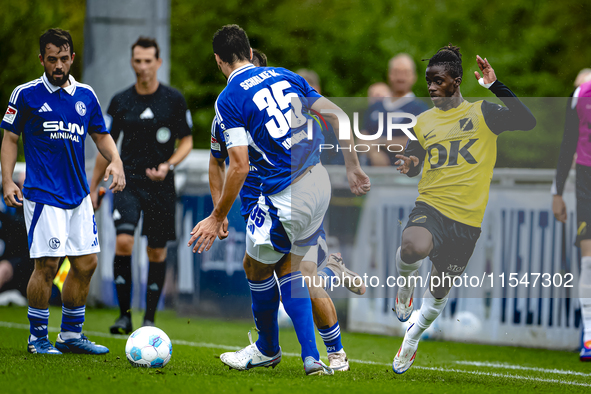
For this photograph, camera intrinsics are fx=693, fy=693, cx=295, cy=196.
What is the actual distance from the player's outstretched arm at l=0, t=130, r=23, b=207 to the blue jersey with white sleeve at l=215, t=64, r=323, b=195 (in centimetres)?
168

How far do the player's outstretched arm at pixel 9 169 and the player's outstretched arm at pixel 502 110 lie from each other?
10.7ft

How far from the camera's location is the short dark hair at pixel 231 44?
4387 millimetres

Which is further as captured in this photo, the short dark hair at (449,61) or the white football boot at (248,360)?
the short dark hair at (449,61)

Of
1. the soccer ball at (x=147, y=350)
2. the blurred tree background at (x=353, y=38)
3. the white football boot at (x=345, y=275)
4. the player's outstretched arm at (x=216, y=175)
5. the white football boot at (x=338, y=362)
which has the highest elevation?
the blurred tree background at (x=353, y=38)

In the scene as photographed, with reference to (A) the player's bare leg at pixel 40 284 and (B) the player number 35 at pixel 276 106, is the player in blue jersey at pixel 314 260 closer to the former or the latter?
(B) the player number 35 at pixel 276 106

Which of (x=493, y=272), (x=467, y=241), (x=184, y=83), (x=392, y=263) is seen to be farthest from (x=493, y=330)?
(x=184, y=83)

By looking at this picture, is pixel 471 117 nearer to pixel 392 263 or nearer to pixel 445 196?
pixel 445 196

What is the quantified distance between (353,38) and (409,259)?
517 inches

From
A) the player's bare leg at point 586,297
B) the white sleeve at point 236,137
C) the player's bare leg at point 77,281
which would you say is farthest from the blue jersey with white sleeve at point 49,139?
the player's bare leg at point 586,297

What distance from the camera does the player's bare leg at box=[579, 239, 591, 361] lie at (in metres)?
5.41

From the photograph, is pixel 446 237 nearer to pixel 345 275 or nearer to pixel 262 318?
pixel 345 275

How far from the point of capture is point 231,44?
4391 mm

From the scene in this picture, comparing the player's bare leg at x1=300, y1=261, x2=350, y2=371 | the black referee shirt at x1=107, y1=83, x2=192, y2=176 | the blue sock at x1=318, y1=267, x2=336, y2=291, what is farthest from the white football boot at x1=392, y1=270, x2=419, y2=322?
the black referee shirt at x1=107, y1=83, x2=192, y2=176

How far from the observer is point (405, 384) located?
407 centimetres
